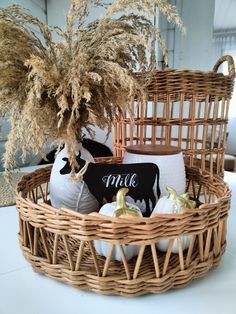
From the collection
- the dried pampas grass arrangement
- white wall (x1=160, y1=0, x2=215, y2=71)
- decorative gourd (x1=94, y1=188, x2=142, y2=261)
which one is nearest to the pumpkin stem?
decorative gourd (x1=94, y1=188, x2=142, y2=261)

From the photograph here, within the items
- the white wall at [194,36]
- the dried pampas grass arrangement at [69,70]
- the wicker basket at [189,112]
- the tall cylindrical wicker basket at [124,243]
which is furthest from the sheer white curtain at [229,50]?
the tall cylindrical wicker basket at [124,243]

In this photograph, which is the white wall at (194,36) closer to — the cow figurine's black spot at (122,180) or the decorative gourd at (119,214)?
the cow figurine's black spot at (122,180)

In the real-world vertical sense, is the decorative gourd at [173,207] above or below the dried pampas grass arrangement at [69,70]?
below

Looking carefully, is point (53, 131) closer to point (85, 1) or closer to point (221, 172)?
point (85, 1)

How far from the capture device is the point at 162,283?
0.45m

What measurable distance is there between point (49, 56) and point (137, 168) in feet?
0.95

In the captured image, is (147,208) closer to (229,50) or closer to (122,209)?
(122,209)

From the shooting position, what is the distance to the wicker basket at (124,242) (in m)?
0.41

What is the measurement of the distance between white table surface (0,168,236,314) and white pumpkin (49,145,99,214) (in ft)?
0.48

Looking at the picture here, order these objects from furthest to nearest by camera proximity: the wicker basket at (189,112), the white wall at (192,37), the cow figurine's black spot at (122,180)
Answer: the white wall at (192,37) < the wicker basket at (189,112) < the cow figurine's black spot at (122,180)

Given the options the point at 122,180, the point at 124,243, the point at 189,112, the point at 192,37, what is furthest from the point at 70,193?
the point at 192,37

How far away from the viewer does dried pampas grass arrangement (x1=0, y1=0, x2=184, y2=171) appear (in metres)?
0.49

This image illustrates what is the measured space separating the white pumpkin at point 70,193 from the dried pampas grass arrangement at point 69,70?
0.07 m

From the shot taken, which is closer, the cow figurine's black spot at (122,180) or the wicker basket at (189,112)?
the cow figurine's black spot at (122,180)
